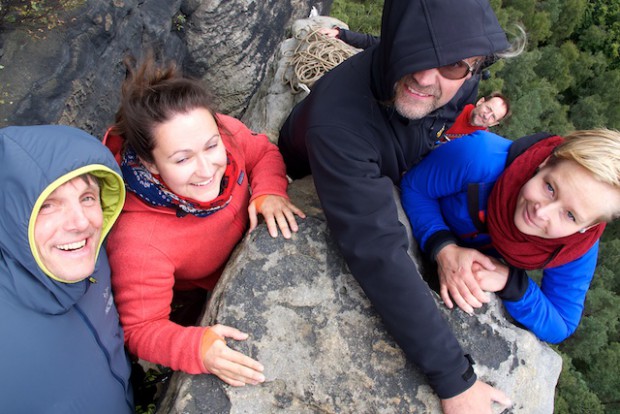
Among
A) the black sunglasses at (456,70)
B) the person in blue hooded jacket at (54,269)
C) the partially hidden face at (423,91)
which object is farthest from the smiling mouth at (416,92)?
the person in blue hooded jacket at (54,269)

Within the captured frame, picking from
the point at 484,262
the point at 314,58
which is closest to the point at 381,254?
the point at 484,262

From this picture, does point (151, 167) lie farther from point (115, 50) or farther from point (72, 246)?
point (115, 50)

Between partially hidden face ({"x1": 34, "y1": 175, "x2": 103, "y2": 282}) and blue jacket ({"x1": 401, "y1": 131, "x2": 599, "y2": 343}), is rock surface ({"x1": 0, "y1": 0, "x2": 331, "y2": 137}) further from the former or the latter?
blue jacket ({"x1": 401, "y1": 131, "x2": 599, "y2": 343})

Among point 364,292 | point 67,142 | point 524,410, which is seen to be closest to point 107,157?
point 67,142

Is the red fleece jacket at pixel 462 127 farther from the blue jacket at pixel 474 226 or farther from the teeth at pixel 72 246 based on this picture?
the teeth at pixel 72 246

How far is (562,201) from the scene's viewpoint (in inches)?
97.3

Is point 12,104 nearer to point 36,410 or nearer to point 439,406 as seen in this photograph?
point 36,410

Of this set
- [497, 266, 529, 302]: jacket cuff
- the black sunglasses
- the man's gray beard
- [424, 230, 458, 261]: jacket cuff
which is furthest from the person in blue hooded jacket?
[497, 266, 529, 302]: jacket cuff

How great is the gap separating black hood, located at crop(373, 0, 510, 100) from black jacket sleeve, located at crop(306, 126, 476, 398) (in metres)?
0.50

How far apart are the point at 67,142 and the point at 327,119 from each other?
1.25 m

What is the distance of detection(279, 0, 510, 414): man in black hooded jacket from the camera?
84.4 inches

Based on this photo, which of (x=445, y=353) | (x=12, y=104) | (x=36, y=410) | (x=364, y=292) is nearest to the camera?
(x=36, y=410)

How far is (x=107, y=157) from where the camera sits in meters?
2.21

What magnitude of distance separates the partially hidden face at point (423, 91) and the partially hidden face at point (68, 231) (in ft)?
5.20
